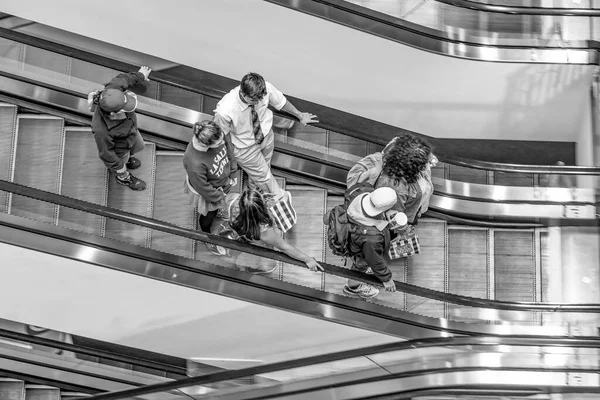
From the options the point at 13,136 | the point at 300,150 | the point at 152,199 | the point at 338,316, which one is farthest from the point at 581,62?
the point at 13,136

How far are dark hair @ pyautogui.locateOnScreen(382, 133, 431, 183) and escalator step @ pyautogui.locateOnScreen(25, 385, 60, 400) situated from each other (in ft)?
13.5

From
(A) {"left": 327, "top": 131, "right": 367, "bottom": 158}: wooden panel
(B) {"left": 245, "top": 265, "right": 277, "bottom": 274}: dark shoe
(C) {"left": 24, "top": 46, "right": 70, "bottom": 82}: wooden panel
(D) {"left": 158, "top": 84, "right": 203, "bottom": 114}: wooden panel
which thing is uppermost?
(C) {"left": 24, "top": 46, "right": 70, "bottom": 82}: wooden panel

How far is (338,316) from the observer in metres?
6.77

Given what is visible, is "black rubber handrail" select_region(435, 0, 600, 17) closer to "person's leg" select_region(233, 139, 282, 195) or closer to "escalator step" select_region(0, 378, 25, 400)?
"person's leg" select_region(233, 139, 282, 195)

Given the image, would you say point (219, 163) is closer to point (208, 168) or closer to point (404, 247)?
point (208, 168)

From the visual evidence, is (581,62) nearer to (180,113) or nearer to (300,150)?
(300,150)

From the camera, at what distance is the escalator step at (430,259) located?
723 centimetres

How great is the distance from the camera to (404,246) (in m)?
7.03

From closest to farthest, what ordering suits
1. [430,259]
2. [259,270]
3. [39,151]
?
[259,270]
[39,151]
[430,259]

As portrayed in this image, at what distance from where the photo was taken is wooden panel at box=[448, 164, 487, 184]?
7.32m

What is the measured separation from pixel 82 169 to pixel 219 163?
162 centimetres

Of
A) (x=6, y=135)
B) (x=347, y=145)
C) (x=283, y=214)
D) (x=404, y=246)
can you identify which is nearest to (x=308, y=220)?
(x=283, y=214)

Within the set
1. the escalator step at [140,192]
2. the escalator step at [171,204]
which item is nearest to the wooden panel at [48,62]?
the escalator step at [140,192]

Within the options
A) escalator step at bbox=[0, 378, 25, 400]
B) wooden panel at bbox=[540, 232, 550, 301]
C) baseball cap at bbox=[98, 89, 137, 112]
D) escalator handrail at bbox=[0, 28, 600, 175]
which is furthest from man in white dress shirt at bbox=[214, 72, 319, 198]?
escalator step at bbox=[0, 378, 25, 400]
